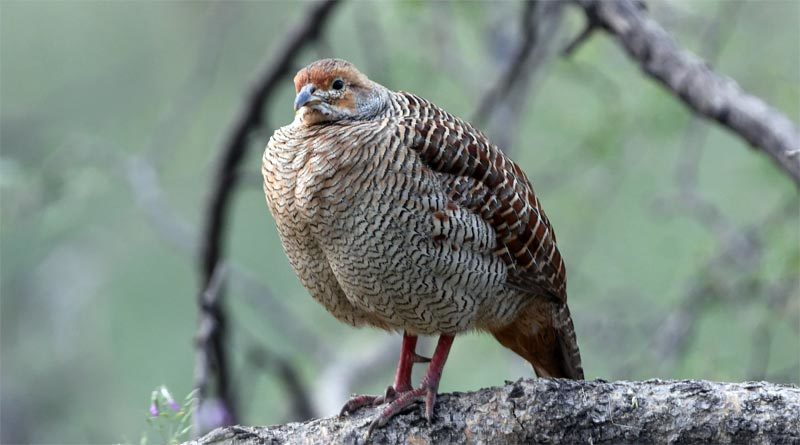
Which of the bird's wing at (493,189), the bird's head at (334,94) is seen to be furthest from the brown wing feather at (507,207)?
the bird's head at (334,94)

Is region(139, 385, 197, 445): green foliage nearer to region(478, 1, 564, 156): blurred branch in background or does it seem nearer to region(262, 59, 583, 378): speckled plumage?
region(262, 59, 583, 378): speckled plumage

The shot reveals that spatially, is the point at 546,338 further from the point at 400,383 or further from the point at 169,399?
the point at 169,399

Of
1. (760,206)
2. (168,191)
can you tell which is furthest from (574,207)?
(168,191)

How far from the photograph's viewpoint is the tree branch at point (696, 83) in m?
4.63

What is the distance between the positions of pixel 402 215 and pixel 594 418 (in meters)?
0.98

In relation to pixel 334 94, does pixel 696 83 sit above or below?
above

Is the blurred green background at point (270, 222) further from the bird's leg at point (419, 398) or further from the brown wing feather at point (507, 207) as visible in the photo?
the bird's leg at point (419, 398)

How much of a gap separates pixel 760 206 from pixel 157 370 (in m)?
6.43

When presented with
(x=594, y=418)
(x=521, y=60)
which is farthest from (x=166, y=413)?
(x=521, y=60)

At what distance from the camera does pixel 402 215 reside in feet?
12.1

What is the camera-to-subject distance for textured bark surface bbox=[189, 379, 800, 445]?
327 cm

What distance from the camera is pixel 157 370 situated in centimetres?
1059

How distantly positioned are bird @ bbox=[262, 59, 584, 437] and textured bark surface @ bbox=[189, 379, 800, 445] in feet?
0.54

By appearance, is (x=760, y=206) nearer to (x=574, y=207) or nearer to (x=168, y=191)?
(x=574, y=207)
